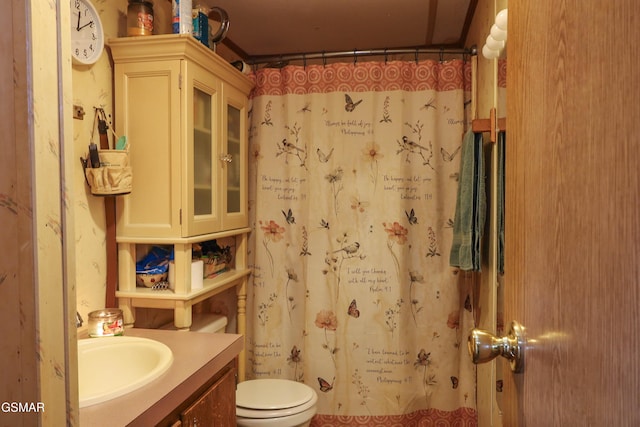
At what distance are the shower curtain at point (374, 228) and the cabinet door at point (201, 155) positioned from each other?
1.41 feet

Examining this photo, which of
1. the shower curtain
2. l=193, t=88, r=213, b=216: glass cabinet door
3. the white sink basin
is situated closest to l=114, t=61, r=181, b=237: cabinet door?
l=193, t=88, r=213, b=216: glass cabinet door

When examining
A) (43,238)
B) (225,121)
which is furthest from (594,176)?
(225,121)

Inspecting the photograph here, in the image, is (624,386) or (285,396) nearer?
(624,386)

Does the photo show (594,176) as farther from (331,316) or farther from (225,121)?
(331,316)

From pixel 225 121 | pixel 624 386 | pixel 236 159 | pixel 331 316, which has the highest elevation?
pixel 225 121

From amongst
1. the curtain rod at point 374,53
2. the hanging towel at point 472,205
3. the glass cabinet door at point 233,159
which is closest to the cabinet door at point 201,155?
the glass cabinet door at point 233,159

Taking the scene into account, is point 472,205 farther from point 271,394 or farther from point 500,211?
point 271,394

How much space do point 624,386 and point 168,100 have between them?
67.0 inches

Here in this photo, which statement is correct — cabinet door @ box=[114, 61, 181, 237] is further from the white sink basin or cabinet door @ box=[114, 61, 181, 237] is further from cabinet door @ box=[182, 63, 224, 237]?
the white sink basin

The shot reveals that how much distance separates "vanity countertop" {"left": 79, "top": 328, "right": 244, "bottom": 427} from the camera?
38.9 inches

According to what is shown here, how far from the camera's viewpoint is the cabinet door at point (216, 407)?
125 cm

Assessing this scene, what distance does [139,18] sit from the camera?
68.3 inches

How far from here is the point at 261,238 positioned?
2398 millimetres

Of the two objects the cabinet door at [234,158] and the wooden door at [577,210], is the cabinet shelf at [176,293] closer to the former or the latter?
the cabinet door at [234,158]
